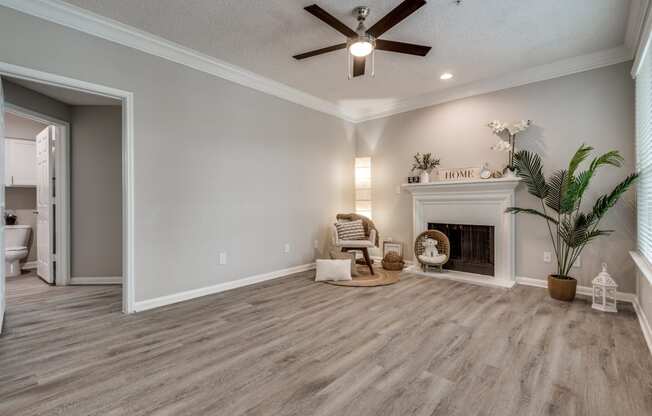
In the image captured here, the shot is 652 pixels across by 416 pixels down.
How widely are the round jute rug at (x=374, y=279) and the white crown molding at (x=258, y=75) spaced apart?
108 inches

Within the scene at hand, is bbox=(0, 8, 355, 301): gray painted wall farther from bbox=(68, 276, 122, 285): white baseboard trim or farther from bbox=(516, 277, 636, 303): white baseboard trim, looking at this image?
bbox=(516, 277, 636, 303): white baseboard trim

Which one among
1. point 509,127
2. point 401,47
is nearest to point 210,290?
point 401,47

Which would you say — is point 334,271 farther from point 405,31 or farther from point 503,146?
point 405,31

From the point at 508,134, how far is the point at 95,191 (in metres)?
5.75

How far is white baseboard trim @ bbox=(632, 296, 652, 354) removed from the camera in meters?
2.24

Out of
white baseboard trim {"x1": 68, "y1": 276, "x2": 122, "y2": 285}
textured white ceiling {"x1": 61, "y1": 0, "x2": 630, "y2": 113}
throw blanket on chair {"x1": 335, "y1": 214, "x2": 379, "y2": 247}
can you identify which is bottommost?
white baseboard trim {"x1": 68, "y1": 276, "x2": 122, "y2": 285}

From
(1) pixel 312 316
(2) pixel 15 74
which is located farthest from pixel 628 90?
(2) pixel 15 74

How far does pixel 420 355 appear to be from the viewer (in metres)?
2.12

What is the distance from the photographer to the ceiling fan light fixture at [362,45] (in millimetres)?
2502

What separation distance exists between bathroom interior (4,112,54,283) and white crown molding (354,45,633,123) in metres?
5.90

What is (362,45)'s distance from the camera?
253 centimetres

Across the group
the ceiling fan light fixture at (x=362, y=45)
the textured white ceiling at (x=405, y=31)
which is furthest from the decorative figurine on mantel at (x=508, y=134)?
the ceiling fan light fixture at (x=362, y=45)

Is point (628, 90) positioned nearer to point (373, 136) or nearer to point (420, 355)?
point (373, 136)

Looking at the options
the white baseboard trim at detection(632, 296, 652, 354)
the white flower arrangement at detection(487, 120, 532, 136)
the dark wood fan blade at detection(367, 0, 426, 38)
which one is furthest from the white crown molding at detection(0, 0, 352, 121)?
the white baseboard trim at detection(632, 296, 652, 354)
